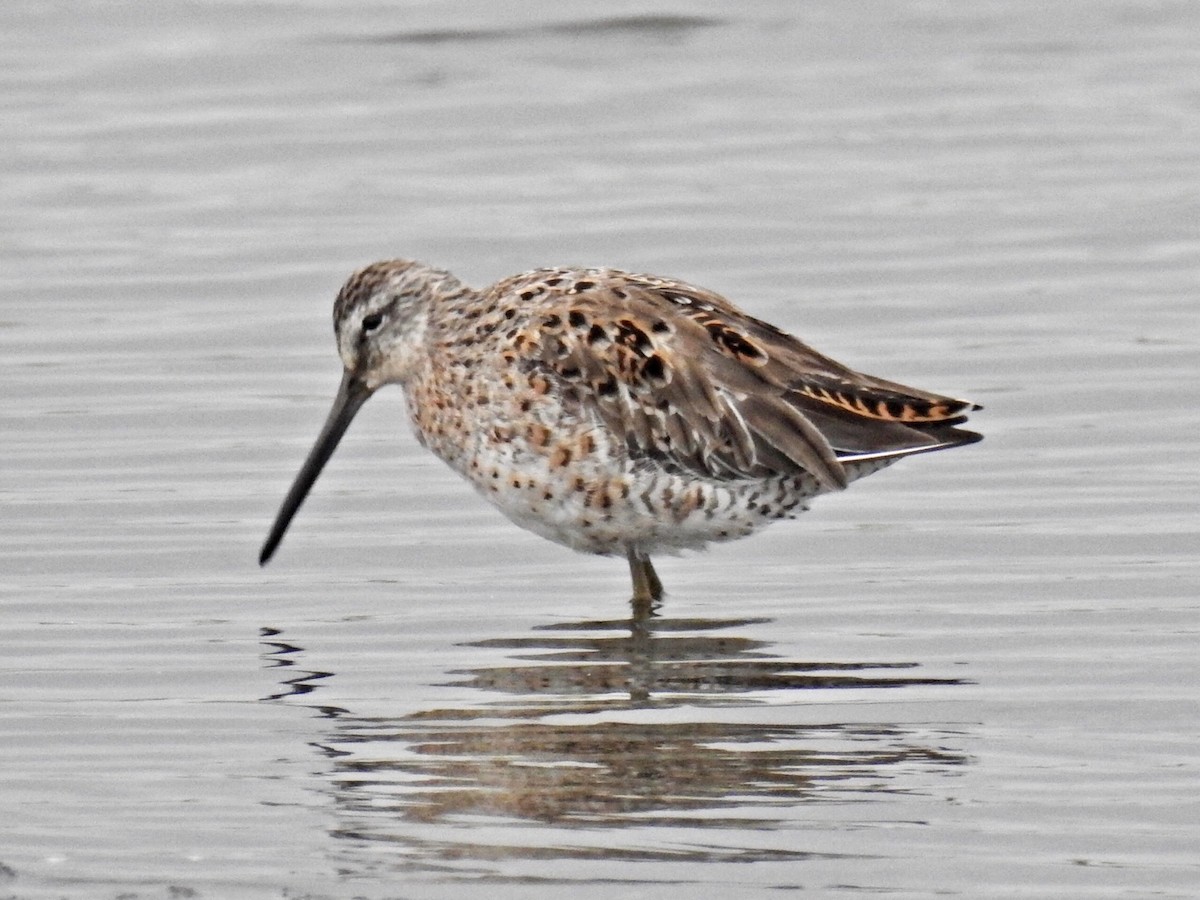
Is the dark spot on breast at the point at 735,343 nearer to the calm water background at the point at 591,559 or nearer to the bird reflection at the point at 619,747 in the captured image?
the calm water background at the point at 591,559

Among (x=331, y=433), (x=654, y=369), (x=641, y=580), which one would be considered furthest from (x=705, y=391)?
(x=331, y=433)

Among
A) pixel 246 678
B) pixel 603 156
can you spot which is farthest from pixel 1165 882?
pixel 603 156

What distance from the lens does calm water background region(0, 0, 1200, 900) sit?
5023mm

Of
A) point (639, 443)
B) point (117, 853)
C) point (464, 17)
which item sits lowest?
point (117, 853)

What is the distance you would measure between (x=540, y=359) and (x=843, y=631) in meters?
1.19

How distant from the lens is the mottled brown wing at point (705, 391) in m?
7.00

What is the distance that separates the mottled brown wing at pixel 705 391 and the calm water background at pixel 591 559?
41cm

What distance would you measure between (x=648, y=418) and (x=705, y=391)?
0.19m

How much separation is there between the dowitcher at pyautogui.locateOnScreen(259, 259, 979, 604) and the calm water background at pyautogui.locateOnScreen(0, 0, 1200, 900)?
30cm

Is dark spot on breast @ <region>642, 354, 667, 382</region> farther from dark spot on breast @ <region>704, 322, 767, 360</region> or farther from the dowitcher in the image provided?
dark spot on breast @ <region>704, 322, 767, 360</region>

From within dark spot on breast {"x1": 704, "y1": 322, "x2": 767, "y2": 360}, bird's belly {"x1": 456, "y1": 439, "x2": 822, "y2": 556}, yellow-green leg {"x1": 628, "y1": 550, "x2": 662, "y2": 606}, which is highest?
dark spot on breast {"x1": 704, "y1": 322, "x2": 767, "y2": 360}

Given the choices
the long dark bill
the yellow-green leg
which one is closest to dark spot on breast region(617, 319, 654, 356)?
the yellow-green leg

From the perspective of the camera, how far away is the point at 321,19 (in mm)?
16984

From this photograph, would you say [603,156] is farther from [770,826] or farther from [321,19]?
[770,826]
